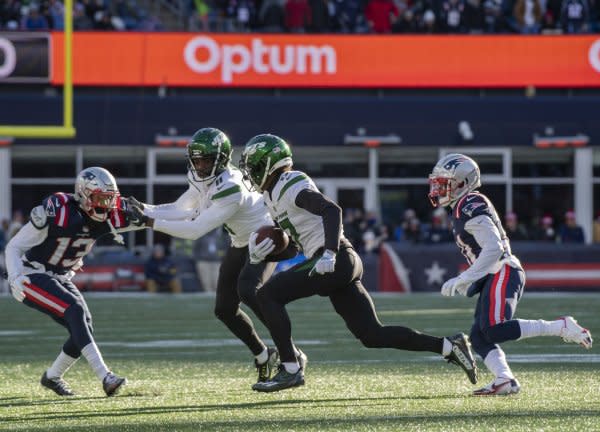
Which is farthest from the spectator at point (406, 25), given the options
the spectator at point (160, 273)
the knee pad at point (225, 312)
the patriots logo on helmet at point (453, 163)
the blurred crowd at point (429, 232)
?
the patriots logo on helmet at point (453, 163)

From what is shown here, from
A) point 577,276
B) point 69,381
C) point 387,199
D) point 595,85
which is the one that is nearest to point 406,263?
point 577,276

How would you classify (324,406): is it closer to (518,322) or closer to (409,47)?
(518,322)

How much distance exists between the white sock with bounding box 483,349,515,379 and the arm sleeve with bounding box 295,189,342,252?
1004 mm

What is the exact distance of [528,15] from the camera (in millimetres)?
23438

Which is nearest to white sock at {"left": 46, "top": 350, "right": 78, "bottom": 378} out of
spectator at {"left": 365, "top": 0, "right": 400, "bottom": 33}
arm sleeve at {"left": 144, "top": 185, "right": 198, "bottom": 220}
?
arm sleeve at {"left": 144, "top": 185, "right": 198, "bottom": 220}

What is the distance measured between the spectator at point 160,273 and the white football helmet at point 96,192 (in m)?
11.4

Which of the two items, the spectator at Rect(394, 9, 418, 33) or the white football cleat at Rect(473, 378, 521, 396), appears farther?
the spectator at Rect(394, 9, 418, 33)

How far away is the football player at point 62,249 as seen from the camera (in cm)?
714

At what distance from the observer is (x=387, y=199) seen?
2389cm

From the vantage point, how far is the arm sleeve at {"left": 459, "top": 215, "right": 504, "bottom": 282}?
666cm

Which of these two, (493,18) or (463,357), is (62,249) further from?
(493,18)

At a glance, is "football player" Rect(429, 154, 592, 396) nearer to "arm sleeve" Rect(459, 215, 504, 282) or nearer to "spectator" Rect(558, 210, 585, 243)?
"arm sleeve" Rect(459, 215, 504, 282)

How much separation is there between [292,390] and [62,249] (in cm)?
157

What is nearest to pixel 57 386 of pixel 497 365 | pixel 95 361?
pixel 95 361
